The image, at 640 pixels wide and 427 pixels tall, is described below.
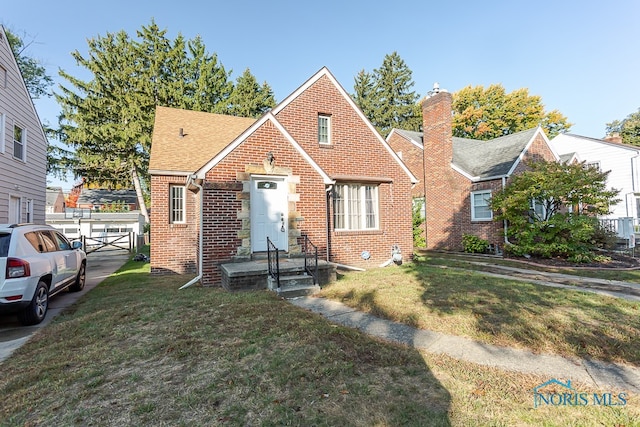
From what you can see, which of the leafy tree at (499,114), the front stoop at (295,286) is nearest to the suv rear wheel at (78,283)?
the front stoop at (295,286)

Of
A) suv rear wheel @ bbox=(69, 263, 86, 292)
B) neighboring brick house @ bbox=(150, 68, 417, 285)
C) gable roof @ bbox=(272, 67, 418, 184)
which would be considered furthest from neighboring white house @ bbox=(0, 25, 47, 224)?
gable roof @ bbox=(272, 67, 418, 184)

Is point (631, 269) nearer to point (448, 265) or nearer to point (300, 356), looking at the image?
point (448, 265)

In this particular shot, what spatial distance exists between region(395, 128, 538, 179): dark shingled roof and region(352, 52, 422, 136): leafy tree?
23.3m

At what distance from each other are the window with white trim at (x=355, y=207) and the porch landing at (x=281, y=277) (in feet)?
10.6

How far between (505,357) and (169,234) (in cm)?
1033

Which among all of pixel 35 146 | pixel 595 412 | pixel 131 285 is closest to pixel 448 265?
pixel 595 412

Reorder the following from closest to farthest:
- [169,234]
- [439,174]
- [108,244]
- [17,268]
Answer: [17,268] → [169,234] → [108,244] → [439,174]

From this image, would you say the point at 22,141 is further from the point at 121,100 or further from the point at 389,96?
the point at 389,96

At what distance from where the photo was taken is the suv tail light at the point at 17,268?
5234 mm

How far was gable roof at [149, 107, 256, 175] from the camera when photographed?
36.3ft

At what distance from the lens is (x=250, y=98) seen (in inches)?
1375

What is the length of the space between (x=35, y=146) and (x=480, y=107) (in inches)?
1581

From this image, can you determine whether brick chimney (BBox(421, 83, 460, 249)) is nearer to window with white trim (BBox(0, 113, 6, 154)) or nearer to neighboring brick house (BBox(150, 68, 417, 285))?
neighboring brick house (BBox(150, 68, 417, 285))

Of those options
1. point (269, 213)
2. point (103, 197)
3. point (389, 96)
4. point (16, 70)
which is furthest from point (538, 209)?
point (103, 197)
